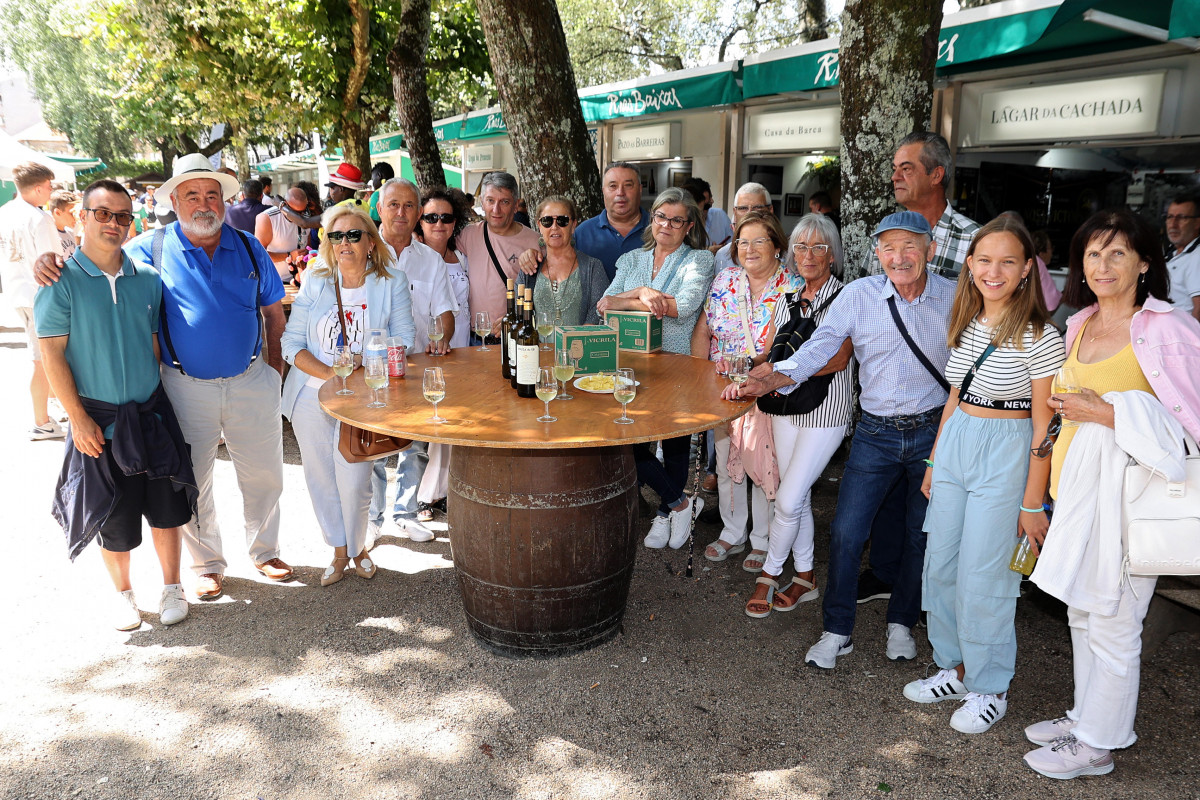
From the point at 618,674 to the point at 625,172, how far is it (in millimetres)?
2959

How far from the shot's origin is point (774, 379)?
337 centimetres

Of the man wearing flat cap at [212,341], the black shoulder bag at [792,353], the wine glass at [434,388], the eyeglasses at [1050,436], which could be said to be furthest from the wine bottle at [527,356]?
the eyeglasses at [1050,436]

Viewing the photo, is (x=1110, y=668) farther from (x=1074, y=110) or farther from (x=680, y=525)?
(x=1074, y=110)

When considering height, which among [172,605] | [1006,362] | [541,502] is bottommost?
[172,605]

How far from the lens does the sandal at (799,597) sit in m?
4.00

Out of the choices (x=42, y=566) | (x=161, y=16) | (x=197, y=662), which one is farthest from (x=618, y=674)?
(x=161, y=16)

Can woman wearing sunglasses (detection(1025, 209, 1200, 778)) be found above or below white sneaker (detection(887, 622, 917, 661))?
above

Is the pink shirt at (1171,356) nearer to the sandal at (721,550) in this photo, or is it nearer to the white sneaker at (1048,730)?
the white sneaker at (1048,730)

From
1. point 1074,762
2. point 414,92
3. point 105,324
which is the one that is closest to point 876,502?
point 1074,762

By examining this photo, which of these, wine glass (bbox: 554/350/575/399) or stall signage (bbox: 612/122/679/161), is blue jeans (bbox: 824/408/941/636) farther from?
stall signage (bbox: 612/122/679/161)

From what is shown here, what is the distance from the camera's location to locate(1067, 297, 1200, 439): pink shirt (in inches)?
95.5

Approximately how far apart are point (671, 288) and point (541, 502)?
1.56m

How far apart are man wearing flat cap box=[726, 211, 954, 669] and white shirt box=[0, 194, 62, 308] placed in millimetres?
7329

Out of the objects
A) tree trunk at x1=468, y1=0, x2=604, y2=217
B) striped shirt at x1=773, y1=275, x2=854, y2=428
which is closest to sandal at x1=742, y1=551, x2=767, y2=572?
striped shirt at x1=773, y1=275, x2=854, y2=428
